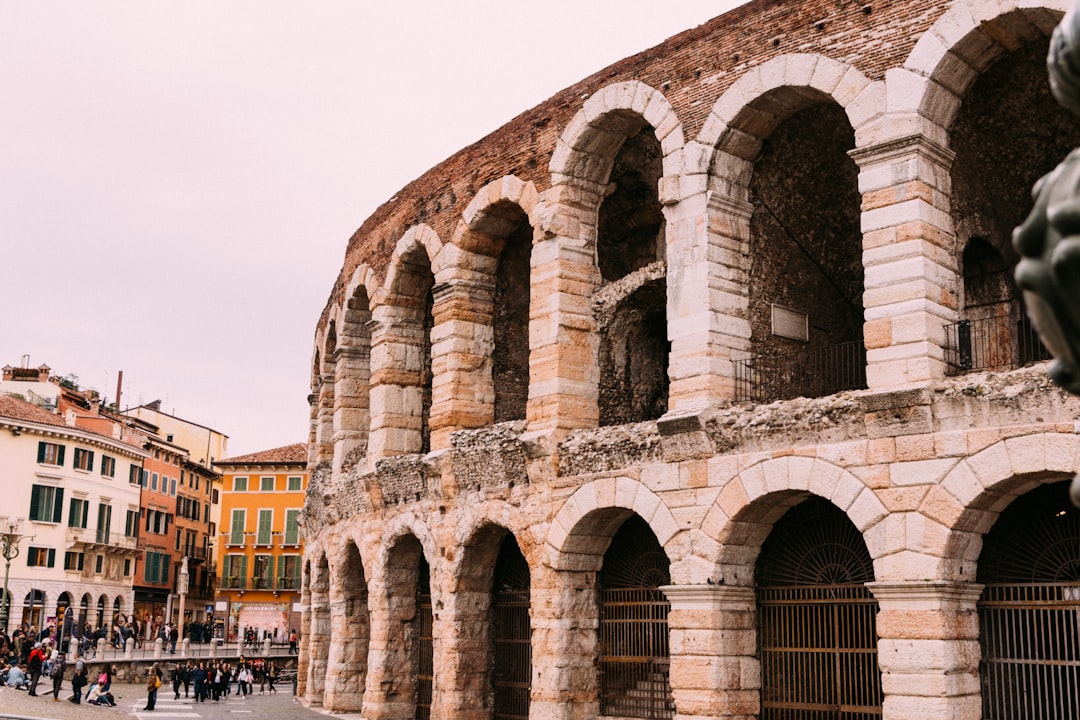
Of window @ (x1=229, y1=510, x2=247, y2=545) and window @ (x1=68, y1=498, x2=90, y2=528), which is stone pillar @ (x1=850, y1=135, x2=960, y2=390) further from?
window @ (x1=229, y1=510, x2=247, y2=545)

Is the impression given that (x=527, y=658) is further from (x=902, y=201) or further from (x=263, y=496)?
(x=263, y=496)

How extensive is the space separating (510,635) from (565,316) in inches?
186

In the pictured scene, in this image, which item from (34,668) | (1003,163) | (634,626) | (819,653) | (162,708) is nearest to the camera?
(819,653)

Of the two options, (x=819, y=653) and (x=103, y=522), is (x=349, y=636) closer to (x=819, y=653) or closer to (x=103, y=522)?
(x=819, y=653)

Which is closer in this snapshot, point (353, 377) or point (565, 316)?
point (565, 316)

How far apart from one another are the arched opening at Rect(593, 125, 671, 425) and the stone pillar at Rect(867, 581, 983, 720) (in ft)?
17.4

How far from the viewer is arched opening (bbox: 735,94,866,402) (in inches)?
560

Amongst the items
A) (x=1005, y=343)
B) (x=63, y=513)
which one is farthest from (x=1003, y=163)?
(x=63, y=513)

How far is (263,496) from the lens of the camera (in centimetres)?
5647

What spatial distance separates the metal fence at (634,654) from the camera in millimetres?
14945

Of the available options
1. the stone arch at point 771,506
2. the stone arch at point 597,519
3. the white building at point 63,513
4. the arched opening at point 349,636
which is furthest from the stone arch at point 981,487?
the white building at point 63,513

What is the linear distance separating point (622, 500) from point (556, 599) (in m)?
1.74

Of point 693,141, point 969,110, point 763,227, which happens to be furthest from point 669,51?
point 969,110

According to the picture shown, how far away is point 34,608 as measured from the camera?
42.5 m
